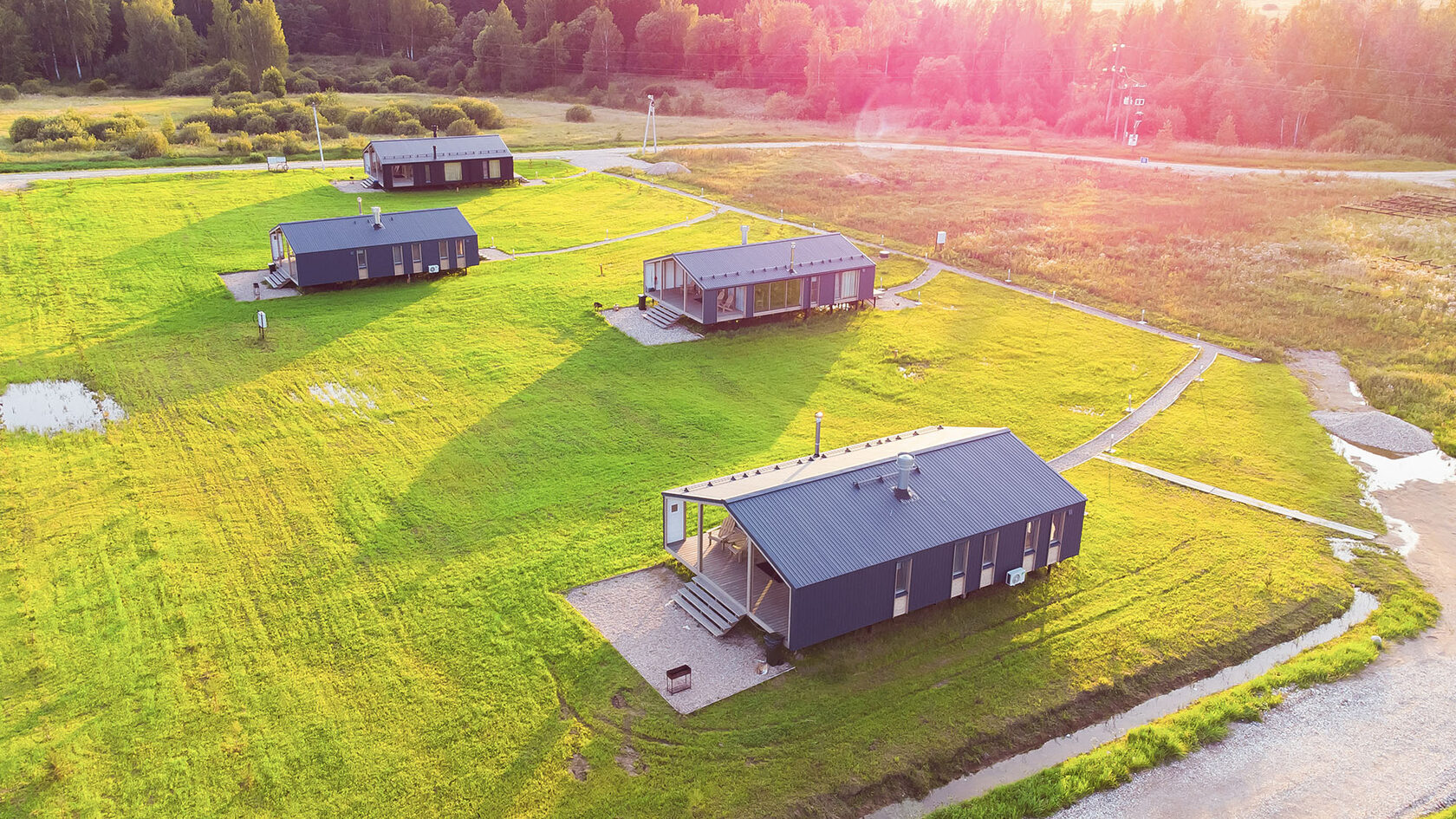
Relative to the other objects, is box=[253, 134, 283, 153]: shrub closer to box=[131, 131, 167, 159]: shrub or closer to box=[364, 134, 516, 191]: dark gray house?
box=[131, 131, 167, 159]: shrub

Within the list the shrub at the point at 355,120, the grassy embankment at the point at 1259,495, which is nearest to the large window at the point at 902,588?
the grassy embankment at the point at 1259,495

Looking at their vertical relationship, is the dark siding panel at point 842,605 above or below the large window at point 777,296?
below

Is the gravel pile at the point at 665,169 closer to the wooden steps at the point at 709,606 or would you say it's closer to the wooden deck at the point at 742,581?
the wooden deck at the point at 742,581

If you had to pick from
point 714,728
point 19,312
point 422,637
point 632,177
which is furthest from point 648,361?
point 632,177

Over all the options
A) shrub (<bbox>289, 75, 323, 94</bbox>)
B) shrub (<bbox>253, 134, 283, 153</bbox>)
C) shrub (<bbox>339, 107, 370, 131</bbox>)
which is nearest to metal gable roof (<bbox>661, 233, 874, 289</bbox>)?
shrub (<bbox>253, 134, 283, 153</bbox>)

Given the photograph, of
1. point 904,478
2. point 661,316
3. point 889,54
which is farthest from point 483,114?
point 904,478

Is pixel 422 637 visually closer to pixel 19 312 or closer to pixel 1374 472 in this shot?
pixel 1374 472

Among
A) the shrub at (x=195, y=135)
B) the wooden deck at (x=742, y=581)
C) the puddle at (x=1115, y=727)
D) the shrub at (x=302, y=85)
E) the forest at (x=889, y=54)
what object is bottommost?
the puddle at (x=1115, y=727)
